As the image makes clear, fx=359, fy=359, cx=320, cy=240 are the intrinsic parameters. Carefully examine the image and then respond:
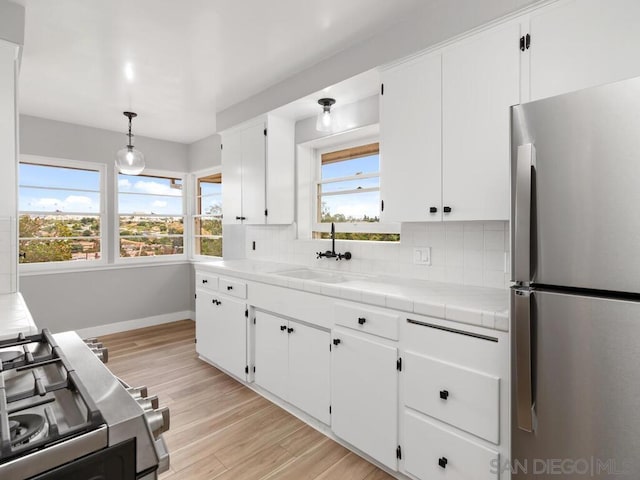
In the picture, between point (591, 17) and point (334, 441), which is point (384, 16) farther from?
point (334, 441)

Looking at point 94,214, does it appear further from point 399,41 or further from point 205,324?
point 399,41

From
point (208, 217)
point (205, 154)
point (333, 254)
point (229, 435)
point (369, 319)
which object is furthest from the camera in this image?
point (208, 217)

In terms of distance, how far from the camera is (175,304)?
196 inches

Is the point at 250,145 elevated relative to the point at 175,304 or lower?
elevated

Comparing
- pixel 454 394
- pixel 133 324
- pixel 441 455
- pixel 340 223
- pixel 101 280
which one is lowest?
pixel 133 324

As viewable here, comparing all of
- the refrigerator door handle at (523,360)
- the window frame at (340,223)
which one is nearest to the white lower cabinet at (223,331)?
the window frame at (340,223)

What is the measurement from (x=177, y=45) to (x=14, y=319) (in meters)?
1.90

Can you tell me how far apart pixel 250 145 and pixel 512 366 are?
2.83 m

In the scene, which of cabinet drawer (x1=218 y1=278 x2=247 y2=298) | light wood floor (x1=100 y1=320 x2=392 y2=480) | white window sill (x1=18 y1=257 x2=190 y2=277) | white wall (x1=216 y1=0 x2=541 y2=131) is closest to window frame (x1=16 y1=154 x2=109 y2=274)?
white window sill (x1=18 y1=257 x2=190 y2=277)

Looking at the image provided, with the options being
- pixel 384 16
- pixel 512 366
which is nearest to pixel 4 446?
pixel 512 366

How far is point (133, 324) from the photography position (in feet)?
15.0

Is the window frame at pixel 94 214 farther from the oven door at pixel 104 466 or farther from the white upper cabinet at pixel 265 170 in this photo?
the oven door at pixel 104 466

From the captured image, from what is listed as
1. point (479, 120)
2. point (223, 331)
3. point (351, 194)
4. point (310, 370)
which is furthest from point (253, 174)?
point (479, 120)

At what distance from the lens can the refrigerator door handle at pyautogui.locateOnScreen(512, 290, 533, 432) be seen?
4.01 ft
